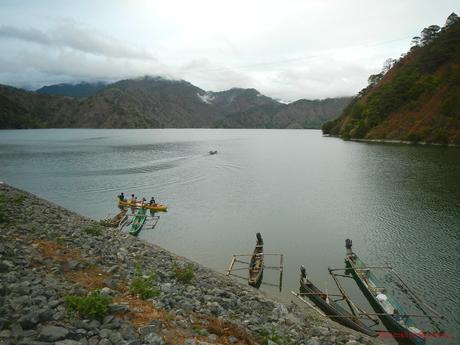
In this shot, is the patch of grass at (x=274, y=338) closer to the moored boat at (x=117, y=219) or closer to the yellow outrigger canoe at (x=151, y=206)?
the moored boat at (x=117, y=219)

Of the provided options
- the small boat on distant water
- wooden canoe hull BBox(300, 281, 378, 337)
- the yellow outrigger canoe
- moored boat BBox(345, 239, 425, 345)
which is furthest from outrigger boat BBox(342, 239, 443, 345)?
the yellow outrigger canoe

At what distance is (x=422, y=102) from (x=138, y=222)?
466 ft

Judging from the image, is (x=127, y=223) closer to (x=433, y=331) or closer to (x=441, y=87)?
(x=433, y=331)

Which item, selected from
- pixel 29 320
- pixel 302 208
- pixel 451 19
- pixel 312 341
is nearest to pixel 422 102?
pixel 451 19

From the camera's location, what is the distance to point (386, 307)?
71.6 ft

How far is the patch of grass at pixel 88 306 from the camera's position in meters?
11.9

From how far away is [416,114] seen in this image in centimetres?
14088

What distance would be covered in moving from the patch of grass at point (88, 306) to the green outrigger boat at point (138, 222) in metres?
28.4

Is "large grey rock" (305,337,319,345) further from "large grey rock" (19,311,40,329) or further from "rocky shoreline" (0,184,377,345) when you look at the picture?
"large grey rock" (19,311,40,329)

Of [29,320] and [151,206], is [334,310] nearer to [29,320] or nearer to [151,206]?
[29,320]

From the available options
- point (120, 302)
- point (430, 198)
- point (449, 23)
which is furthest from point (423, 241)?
point (449, 23)

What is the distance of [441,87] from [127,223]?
148 metres

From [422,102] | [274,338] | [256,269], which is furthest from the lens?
[422,102]

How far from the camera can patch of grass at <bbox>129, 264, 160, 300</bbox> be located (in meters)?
15.4
